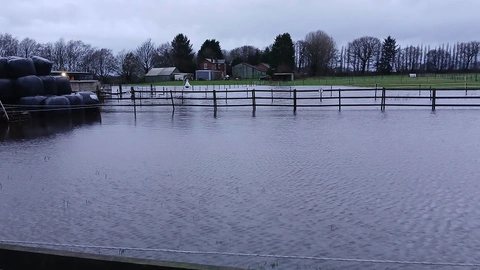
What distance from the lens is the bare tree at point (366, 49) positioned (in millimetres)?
116294

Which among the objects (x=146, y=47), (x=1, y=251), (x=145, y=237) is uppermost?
(x=146, y=47)

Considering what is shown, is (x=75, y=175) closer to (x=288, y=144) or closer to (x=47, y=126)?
(x=288, y=144)

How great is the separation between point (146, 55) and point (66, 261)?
122 metres

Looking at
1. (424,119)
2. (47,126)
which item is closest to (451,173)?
(424,119)

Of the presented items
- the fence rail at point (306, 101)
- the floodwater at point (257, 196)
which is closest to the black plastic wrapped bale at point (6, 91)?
the fence rail at point (306, 101)

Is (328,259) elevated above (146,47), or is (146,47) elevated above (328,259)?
(146,47)

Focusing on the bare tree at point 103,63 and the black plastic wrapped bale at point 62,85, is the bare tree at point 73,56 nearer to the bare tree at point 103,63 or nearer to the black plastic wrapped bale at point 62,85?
the bare tree at point 103,63

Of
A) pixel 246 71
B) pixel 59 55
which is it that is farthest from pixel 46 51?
pixel 246 71

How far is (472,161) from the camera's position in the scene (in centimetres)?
929

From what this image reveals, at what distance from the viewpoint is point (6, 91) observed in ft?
71.8

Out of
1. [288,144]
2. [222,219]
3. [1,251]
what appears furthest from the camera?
[288,144]

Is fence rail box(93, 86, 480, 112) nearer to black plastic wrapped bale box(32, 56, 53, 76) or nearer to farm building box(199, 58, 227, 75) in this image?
black plastic wrapped bale box(32, 56, 53, 76)

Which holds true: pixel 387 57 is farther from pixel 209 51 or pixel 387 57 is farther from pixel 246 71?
pixel 209 51

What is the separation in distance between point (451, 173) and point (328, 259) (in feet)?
16.0
